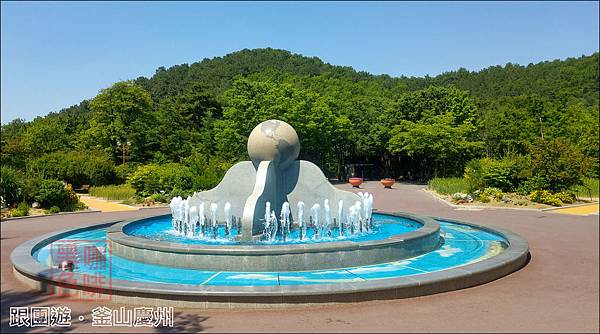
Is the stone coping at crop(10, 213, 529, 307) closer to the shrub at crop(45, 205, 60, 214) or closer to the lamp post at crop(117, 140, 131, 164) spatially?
the shrub at crop(45, 205, 60, 214)

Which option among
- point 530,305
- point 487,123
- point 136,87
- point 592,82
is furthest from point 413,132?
point 530,305

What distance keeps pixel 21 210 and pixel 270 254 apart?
1519 cm

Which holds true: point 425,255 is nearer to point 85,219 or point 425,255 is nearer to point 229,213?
point 229,213

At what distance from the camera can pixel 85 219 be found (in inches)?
728

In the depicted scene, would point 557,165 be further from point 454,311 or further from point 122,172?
point 122,172

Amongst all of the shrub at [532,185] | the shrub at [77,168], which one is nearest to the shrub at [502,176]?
the shrub at [532,185]

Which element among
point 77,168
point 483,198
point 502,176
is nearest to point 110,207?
point 77,168

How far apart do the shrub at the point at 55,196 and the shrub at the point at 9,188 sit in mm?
903

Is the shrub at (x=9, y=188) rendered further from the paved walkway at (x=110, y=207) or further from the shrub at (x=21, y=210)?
the paved walkway at (x=110, y=207)

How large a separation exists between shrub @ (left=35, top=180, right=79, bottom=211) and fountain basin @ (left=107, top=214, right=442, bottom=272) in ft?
43.4

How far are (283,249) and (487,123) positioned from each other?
45745 mm

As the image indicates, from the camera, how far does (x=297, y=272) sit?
29.8 ft

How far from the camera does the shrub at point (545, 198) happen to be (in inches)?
842

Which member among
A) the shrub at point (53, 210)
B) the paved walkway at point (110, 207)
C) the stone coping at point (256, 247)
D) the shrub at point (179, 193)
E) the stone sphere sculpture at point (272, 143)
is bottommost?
the paved walkway at point (110, 207)
